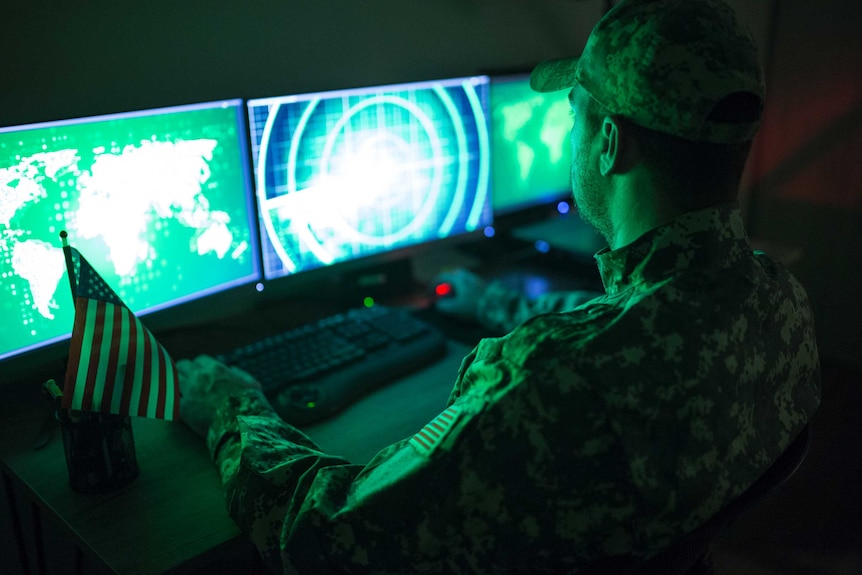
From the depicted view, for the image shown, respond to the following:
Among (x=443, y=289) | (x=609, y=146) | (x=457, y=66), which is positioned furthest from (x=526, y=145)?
(x=609, y=146)

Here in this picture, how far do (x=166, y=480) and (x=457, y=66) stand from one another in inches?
52.3

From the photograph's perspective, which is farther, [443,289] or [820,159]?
[820,159]

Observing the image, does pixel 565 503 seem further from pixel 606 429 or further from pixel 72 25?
pixel 72 25

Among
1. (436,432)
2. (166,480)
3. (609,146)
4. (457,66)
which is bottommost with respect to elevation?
(166,480)

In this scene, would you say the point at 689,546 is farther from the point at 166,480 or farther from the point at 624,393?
the point at 166,480

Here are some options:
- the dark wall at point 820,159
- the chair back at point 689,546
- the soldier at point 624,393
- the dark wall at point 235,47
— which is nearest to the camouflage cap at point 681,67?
the soldier at point 624,393

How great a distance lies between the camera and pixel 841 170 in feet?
8.98

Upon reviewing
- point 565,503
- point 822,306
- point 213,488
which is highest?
point 565,503

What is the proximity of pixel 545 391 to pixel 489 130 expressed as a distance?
3.81ft

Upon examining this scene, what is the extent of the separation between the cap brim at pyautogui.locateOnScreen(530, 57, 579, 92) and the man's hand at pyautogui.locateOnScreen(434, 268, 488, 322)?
601 millimetres

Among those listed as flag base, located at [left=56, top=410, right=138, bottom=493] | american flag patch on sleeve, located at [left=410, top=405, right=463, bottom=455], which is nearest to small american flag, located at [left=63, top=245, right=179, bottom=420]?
flag base, located at [left=56, top=410, right=138, bottom=493]

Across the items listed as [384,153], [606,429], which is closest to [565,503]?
[606,429]

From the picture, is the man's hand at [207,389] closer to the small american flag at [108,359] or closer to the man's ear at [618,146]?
the small american flag at [108,359]

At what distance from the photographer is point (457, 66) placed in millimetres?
2016
